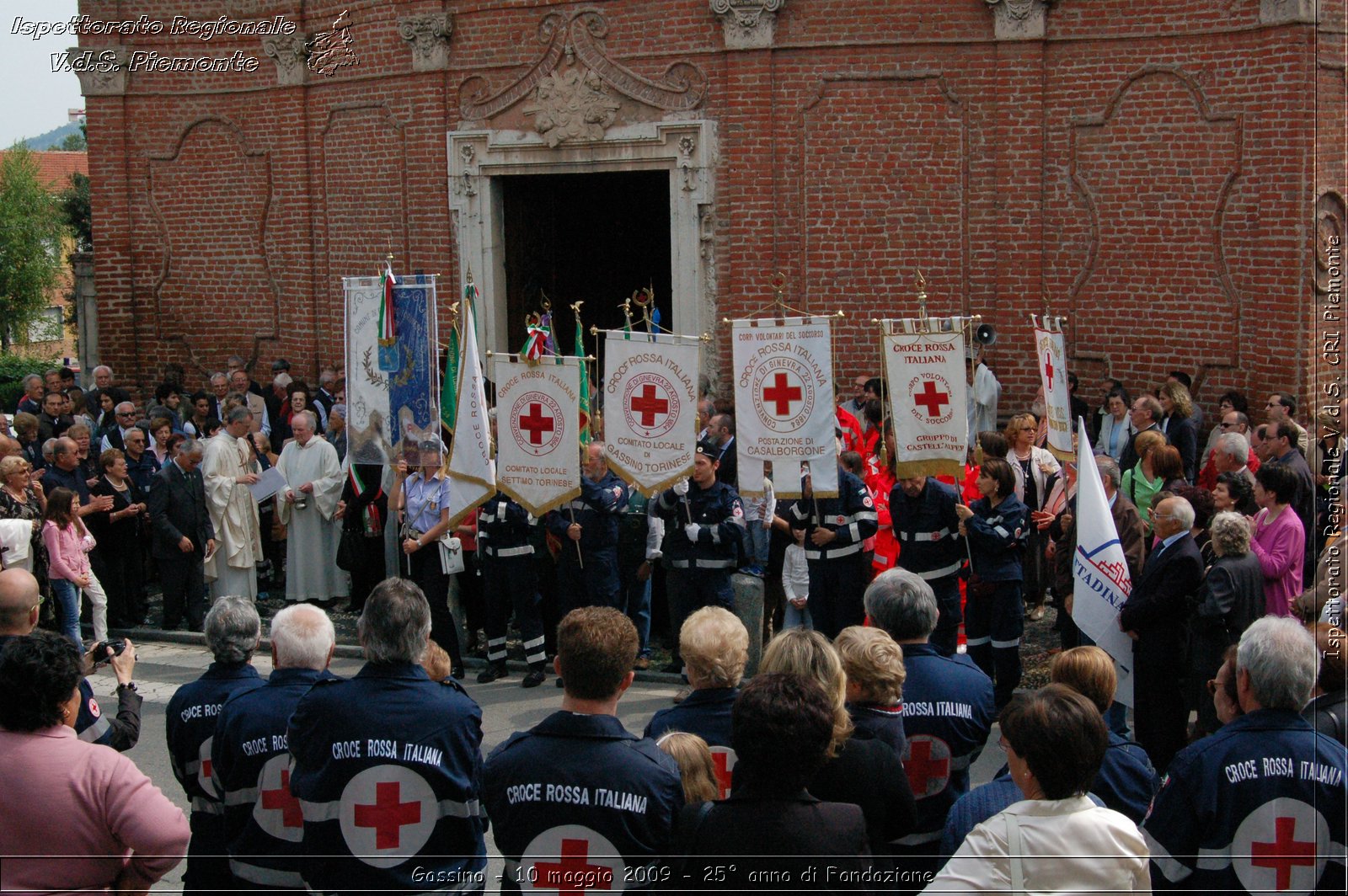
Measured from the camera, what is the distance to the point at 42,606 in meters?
9.72

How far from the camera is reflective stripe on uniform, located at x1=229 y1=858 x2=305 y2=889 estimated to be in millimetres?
4914

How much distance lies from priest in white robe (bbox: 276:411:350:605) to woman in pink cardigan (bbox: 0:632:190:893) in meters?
8.03

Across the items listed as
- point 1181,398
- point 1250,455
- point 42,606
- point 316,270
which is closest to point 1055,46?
point 1181,398

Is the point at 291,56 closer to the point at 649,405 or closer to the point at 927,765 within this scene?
the point at 649,405

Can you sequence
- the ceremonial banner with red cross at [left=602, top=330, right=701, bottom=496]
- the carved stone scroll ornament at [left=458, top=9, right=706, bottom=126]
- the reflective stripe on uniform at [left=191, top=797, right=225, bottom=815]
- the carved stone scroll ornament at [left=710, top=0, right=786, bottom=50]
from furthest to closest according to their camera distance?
1. the carved stone scroll ornament at [left=458, top=9, right=706, bottom=126]
2. the carved stone scroll ornament at [left=710, top=0, right=786, bottom=50]
3. the ceremonial banner with red cross at [left=602, top=330, right=701, bottom=496]
4. the reflective stripe on uniform at [left=191, top=797, right=225, bottom=815]

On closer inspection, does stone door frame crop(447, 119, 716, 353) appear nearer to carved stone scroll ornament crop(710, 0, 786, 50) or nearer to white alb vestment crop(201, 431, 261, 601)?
carved stone scroll ornament crop(710, 0, 786, 50)

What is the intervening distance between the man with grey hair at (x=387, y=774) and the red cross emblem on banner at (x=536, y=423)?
510cm

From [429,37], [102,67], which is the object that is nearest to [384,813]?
[429,37]

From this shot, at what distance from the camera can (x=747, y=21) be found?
1431 cm

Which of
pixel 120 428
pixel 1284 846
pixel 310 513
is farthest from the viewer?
pixel 120 428

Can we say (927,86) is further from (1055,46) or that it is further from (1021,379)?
(1021,379)

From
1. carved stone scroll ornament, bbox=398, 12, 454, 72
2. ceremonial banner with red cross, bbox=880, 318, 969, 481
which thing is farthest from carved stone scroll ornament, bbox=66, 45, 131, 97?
ceremonial banner with red cross, bbox=880, 318, 969, 481

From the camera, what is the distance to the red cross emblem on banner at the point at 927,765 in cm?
516

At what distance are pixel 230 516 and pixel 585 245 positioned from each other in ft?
26.9
